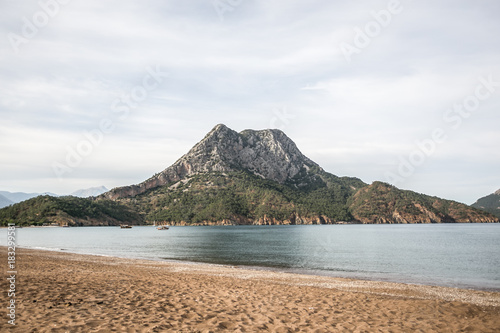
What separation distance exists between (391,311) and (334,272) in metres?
21.5

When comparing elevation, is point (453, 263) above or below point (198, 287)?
below

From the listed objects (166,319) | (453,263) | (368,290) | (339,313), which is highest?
(166,319)

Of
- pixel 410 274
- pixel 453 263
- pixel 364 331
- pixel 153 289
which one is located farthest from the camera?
pixel 453 263

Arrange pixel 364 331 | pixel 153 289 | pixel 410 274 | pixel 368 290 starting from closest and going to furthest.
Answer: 1. pixel 364 331
2. pixel 153 289
3. pixel 368 290
4. pixel 410 274

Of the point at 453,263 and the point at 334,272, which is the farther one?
the point at 453,263

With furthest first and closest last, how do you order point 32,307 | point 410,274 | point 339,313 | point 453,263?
point 453,263 < point 410,274 < point 339,313 < point 32,307

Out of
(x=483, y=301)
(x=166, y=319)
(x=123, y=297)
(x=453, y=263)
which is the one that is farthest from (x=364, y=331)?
(x=453, y=263)

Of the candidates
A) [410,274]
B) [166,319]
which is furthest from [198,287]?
[410,274]

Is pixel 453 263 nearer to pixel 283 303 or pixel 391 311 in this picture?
pixel 391 311

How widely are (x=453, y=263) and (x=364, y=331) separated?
41510 mm

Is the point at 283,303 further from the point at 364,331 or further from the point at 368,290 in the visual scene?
the point at 368,290

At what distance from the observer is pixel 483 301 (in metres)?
20.4

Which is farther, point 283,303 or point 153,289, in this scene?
point 153,289

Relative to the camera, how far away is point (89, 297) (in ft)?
49.0
